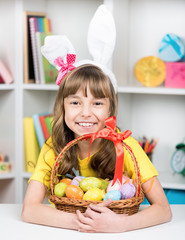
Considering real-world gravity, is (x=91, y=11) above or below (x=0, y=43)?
above

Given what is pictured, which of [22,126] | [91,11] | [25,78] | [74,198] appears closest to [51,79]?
[25,78]

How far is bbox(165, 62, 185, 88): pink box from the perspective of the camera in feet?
6.84

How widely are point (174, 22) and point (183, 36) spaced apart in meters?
0.10

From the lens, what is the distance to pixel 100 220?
1.10 metres

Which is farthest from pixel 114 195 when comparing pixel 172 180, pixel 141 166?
pixel 172 180

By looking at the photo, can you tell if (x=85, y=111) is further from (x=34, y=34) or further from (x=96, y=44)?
(x=34, y=34)

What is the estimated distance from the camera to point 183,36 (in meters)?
2.24

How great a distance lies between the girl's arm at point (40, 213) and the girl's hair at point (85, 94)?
0.13 m

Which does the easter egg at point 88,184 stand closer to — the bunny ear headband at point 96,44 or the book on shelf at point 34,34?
the bunny ear headband at point 96,44

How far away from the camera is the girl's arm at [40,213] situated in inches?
45.4

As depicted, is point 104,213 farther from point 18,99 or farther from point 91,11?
point 91,11

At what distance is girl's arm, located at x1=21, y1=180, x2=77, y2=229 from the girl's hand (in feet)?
0.14

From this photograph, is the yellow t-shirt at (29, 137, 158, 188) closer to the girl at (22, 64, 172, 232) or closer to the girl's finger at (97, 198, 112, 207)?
the girl at (22, 64, 172, 232)

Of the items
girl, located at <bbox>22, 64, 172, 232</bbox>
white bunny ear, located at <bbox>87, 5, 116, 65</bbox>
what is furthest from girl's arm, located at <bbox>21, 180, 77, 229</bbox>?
white bunny ear, located at <bbox>87, 5, 116, 65</bbox>
